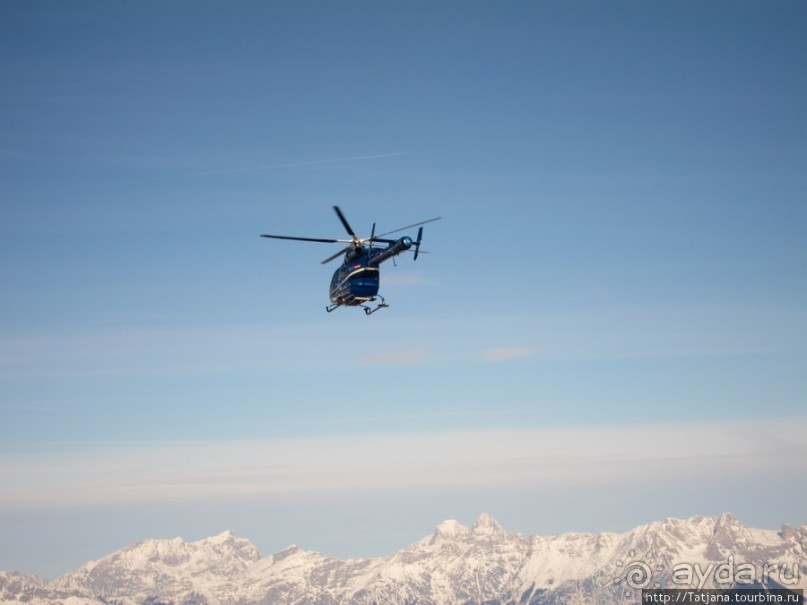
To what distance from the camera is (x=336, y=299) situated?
152 meters

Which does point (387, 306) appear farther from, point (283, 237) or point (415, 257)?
point (283, 237)

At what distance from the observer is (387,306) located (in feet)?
474

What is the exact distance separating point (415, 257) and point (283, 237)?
17.6 metres

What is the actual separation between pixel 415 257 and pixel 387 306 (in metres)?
9.12

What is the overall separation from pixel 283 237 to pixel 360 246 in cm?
1464

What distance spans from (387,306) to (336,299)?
10.5m

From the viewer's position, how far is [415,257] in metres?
139

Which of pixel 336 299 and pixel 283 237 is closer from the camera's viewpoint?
pixel 283 237

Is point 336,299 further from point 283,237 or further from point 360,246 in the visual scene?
point 283,237

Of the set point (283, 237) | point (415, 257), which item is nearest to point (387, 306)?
point (415, 257)

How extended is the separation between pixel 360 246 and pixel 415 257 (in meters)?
11.0

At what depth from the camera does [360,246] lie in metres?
147

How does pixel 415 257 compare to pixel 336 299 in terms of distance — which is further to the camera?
pixel 336 299

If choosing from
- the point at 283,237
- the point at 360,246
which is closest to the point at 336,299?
the point at 360,246
